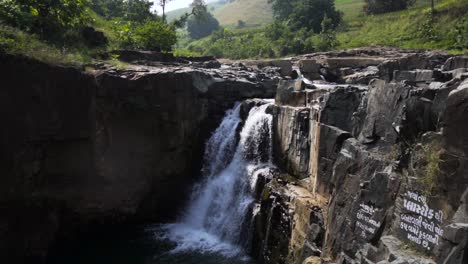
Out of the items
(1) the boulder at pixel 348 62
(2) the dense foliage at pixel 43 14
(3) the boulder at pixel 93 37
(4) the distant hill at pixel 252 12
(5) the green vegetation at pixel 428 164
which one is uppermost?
(4) the distant hill at pixel 252 12

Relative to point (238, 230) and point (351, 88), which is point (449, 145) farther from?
point (238, 230)

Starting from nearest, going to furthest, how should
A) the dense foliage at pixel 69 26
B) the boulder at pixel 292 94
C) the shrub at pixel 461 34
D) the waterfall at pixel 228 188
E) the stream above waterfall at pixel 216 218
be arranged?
1. the stream above waterfall at pixel 216 218
2. the waterfall at pixel 228 188
3. the boulder at pixel 292 94
4. the dense foliage at pixel 69 26
5. the shrub at pixel 461 34

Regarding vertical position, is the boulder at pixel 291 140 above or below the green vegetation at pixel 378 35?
below

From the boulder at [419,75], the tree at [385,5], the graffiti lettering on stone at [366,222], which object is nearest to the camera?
the graffiti lettering on stone at [366,222]

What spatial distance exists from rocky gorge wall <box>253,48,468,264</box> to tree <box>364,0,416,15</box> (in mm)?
41525

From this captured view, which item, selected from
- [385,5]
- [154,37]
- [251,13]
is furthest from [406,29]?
[251,13]

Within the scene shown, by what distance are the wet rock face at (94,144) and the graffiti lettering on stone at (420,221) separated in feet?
44.3

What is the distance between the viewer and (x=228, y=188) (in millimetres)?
19828

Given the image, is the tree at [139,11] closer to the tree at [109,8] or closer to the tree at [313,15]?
the tree at [109,8]

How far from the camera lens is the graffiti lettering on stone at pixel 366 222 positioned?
10.1 metres

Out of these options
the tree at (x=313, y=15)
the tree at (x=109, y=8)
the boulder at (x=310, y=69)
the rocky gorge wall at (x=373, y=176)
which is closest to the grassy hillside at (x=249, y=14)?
the tree at (x=313, y=15)

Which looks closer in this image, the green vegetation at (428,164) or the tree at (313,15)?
the green vegetation at (428,164)

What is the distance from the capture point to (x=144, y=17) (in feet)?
134

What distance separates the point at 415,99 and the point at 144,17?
35.2 meters
